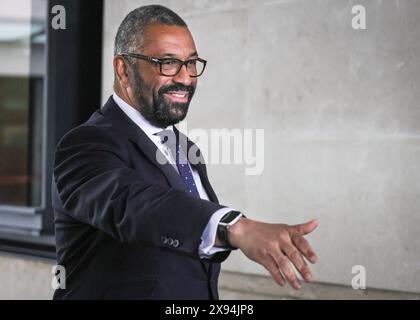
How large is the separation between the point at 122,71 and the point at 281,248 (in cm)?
118

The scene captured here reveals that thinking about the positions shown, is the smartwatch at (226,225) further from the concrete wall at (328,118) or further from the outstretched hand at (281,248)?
the concrete wall at (328,118)

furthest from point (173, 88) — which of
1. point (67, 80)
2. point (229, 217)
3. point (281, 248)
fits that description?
point (67, 80)

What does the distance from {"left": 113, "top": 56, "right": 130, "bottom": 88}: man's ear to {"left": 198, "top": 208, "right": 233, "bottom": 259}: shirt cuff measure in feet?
3.01

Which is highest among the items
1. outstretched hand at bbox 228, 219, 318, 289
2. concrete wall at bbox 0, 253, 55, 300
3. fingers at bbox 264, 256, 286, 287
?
outstretched hand at bbox 228, 219, 318, 289

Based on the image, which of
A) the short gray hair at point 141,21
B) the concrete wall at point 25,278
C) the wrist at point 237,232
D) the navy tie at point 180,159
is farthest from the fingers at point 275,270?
the concrete wall at point 25,278

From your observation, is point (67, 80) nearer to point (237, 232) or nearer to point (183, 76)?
point (183, 76)

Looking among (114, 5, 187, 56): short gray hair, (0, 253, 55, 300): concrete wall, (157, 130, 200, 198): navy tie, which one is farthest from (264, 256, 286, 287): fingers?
(0, 253, 55, 300): concrete wall

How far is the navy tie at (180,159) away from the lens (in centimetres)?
200

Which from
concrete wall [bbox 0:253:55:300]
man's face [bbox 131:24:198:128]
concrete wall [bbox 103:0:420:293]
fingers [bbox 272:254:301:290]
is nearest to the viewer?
fingers [bbox 272:254:301:290]

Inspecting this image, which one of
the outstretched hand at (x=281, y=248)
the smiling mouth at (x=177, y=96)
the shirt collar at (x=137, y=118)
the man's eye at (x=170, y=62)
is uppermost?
the man's eye at (x=170, y=62)

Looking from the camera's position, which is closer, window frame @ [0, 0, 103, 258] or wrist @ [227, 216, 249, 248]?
wrist @ [227, 216, 249, 248]

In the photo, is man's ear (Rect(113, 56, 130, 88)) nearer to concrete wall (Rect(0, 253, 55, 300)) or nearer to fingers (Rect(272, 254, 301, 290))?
fingers (Rect(272, 254, 301, 290))

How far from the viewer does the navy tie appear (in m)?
2.00

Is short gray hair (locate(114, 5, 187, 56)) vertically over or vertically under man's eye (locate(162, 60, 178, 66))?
over
